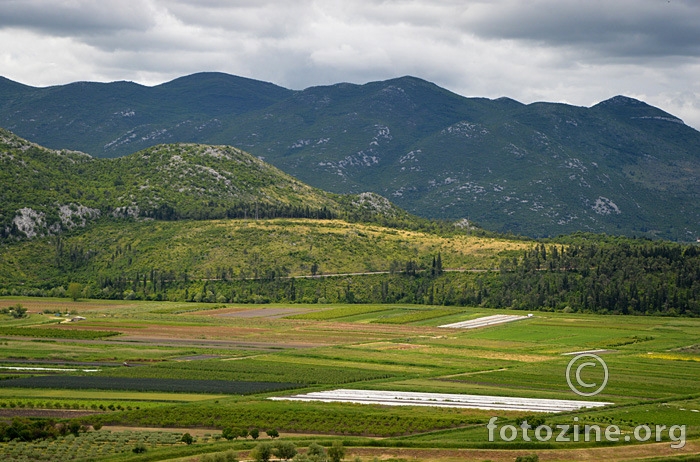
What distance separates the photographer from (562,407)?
3536 inches

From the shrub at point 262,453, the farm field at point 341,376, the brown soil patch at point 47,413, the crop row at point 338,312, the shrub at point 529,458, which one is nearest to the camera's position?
the shrub at point 529,458

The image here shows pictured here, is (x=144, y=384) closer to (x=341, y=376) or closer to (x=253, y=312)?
(x=341, y=376)

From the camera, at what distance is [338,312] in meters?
186

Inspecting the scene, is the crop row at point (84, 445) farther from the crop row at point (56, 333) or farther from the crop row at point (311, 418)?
the crop row at point (56, 333)

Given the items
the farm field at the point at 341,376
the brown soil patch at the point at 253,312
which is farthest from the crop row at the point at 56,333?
the brown soil patch at the point at 253,312

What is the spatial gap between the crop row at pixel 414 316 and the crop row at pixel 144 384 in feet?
230

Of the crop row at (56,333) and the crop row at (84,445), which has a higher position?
the crop row at (56,333)

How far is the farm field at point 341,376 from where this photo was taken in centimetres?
7512

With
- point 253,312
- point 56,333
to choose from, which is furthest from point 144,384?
point 253,312

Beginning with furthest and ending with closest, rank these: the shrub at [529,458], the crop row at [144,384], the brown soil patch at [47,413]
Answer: the crop row at [144,384], the brown soil patch at [47,413], the shrub at [529,458]

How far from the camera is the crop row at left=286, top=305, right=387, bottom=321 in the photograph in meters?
177

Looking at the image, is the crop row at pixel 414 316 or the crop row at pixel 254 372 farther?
the crop row at pixel 414 316

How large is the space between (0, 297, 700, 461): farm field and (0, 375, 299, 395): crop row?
0.32 meters

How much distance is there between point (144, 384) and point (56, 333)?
49.9m
